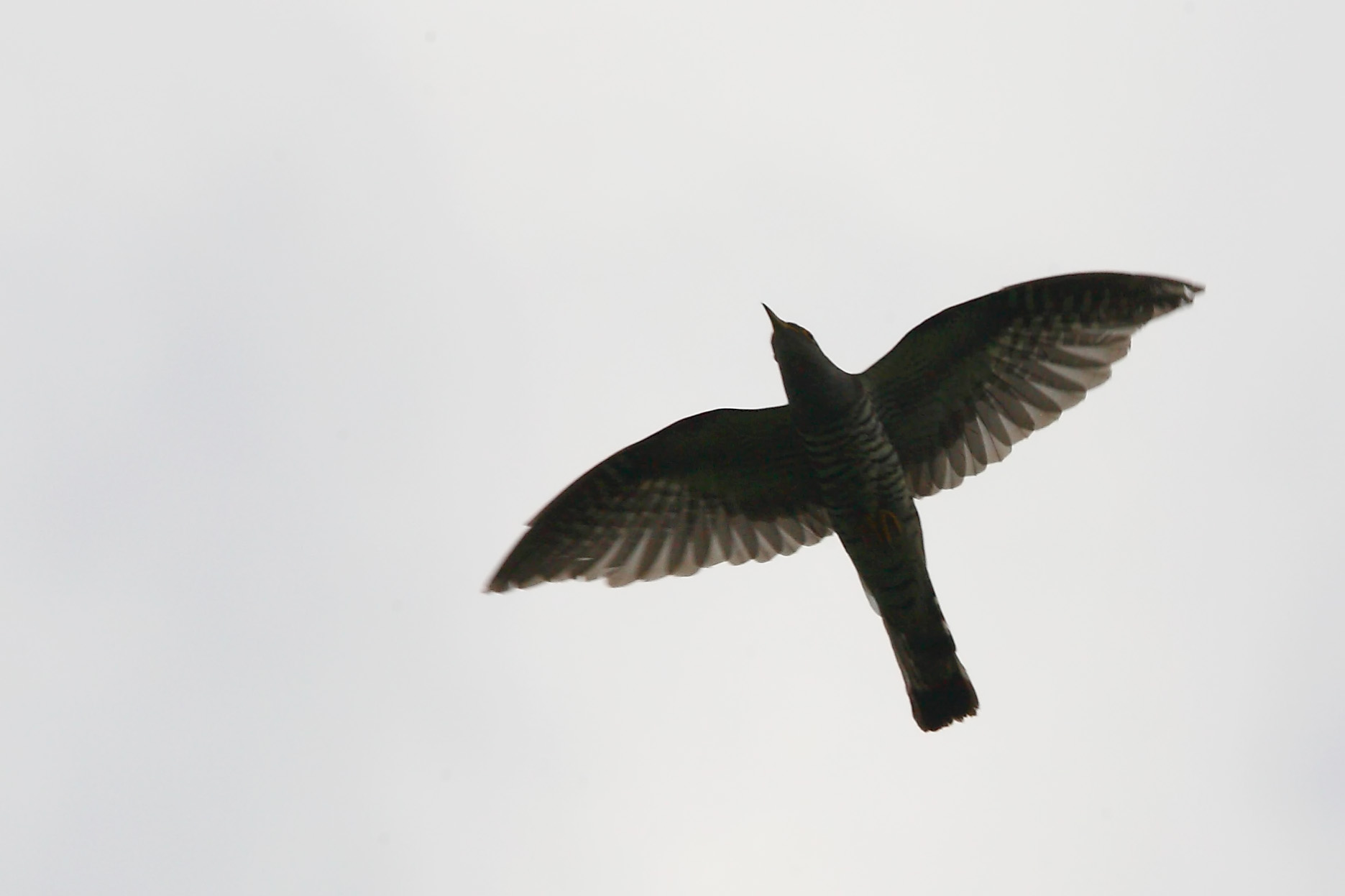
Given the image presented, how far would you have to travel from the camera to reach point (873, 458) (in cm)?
1015

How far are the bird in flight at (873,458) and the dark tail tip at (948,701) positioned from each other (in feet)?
0.03

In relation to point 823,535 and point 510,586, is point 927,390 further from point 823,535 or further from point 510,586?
point 510,586

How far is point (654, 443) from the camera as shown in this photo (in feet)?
35.0

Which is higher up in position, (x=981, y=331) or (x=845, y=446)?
(x=981, y=331)

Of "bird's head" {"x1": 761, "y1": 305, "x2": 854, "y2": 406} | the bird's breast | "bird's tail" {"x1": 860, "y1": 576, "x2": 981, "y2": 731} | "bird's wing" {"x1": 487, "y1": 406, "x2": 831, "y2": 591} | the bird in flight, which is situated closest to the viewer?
"bird's head" {"x1": 761, "y1": 305, "x2": 854, "y2": 406}

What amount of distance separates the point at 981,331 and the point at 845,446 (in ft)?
4.27

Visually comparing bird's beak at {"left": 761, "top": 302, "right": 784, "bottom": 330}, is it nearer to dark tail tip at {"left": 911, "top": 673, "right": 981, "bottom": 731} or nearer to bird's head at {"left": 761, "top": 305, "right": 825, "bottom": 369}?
bird's head at {"left": 761, "top": 305, "right": 825, "bottom": 369}

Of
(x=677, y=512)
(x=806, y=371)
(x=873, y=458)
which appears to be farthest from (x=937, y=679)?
(x=806, y=371)

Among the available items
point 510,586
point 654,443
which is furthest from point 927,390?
point 510,586

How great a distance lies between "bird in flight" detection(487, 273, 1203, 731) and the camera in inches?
400

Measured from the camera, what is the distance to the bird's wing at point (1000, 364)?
10266mm

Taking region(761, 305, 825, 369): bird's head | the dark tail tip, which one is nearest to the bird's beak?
region(761, 305, 825, 369): bird's head

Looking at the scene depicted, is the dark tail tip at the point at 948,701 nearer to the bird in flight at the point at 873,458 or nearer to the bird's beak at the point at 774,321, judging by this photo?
the bird in flight at the point at 873,458

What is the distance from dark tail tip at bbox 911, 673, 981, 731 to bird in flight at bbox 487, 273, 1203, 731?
0.01 metres
